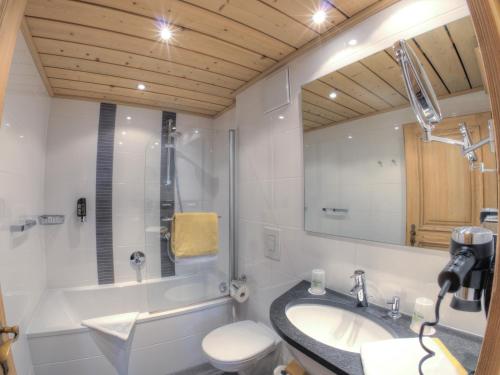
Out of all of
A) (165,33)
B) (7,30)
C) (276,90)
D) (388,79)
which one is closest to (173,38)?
(165,33)

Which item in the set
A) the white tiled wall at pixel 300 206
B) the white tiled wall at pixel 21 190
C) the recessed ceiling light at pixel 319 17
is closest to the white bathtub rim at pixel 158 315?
the white tiled wall at pixel 21 190

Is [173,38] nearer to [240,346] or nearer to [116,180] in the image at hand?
[116,180]

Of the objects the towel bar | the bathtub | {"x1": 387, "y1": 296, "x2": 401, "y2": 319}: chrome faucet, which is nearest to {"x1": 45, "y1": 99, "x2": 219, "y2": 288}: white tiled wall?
the bathtub

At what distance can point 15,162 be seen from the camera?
4.75ft

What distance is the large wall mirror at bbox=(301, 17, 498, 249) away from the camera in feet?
2.82

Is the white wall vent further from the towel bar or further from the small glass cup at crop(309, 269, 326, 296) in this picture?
the towel bar

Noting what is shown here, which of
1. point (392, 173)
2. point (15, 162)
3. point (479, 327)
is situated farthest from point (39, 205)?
point (479, 327)

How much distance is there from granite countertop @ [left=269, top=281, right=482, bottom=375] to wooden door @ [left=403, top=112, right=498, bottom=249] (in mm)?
312

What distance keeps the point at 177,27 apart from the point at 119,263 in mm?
2178

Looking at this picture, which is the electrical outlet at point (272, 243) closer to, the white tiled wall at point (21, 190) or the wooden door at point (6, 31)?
the wooden door at point (6, 31)

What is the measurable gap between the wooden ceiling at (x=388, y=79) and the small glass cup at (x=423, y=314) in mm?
794

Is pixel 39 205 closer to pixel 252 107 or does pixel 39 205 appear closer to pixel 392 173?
pixel 252 107

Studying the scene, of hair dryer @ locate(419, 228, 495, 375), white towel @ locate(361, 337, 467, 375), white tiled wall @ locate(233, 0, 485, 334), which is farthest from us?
white tiled wall @ locate(233, 0, 485, 334)

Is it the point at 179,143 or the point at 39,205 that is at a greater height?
Answer: the point at 179,143
